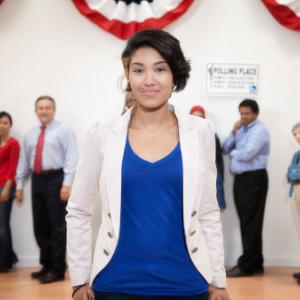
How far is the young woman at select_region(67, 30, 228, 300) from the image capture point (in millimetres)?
1249

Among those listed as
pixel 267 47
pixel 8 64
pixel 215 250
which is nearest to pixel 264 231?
pixel 267 47

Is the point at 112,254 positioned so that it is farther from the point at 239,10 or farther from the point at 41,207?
the point at 239,10

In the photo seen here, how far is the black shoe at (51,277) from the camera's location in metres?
4.23

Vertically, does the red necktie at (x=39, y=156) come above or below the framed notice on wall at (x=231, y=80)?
below

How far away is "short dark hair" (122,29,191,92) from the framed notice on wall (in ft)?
11.6

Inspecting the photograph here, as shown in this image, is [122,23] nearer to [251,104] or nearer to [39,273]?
[251,104]

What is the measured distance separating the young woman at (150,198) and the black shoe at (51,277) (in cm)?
302

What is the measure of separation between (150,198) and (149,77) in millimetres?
307

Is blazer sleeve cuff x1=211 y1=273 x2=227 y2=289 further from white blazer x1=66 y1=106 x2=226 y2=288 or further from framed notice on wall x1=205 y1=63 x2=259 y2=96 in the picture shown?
framed notice on wall x1=205 y1=63 x2=259 y2=96

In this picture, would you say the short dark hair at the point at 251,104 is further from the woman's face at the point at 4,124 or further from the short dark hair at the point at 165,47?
the short dark hair at the point at 165,47

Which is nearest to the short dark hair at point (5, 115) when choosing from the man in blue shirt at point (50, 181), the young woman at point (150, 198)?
the man in blue shirt at point (50, 181)

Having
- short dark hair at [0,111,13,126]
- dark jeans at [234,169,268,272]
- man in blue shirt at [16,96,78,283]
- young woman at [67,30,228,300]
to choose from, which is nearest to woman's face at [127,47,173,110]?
young woman at [67,30,228,300]

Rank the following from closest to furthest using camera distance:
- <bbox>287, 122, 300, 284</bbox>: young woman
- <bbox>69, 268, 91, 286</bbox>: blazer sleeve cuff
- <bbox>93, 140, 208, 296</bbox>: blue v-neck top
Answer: <bbox>93, 140, 208, 296</bbox>: blue v-neck top, <bbox>69, 268, 91, 286</bbox>: blazer sleeve cuff, <bbox>287, 122, 300, 284</bbox>: young woman

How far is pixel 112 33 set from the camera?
471 cm
